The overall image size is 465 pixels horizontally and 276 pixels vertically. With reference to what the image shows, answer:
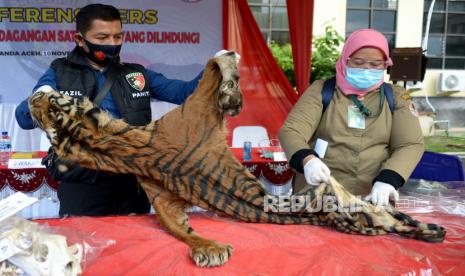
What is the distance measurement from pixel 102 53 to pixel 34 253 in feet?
2.59

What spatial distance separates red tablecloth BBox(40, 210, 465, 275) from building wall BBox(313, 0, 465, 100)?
6597mm

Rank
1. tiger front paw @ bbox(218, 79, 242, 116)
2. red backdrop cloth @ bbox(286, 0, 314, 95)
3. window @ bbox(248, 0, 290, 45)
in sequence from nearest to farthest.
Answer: tiger front paw @ bbox(218, 79, 242, 116) < red backdrop cloth @ bbox(286, 0, 314, 95) < window @ bbox(248, 0, 290, 45)

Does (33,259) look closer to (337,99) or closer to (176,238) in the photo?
(176,238)

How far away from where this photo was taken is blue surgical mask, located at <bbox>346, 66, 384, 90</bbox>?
1.45 metres

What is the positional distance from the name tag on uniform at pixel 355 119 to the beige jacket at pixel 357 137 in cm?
1

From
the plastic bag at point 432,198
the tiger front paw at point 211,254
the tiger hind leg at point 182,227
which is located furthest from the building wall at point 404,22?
the tiger front paw at point 211,254

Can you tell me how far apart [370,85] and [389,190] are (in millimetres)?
388

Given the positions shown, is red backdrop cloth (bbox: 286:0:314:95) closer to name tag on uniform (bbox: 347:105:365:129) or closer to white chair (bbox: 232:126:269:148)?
white chair (bbox: 232:126:269:148)

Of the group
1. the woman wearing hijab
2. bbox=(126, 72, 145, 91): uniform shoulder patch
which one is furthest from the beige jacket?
bbox=(126, 72, 145, 91): uniform shoulder patch

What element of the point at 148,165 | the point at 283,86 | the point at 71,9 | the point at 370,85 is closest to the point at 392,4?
the point at 283,86

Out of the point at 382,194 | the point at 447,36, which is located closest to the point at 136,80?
the point at 382,194

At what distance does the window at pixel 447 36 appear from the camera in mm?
8102

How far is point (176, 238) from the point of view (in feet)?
4.12

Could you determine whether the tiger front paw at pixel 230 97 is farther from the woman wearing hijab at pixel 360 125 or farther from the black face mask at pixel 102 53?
the black face mask at pixel 102 53
